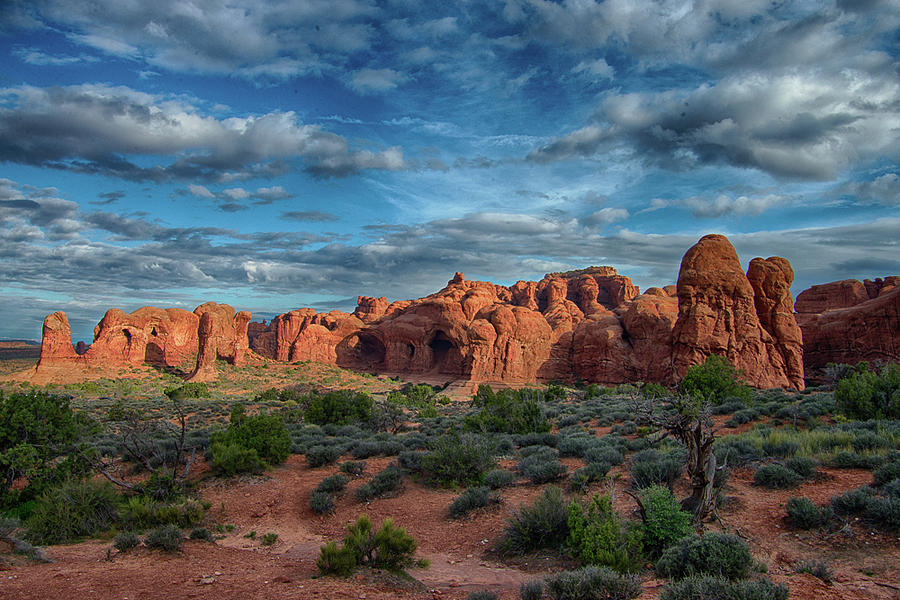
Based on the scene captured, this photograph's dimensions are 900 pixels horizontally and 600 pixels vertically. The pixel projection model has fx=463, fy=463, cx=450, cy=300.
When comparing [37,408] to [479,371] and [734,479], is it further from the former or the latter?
[479,371]

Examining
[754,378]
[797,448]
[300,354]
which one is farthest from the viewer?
[300,354]

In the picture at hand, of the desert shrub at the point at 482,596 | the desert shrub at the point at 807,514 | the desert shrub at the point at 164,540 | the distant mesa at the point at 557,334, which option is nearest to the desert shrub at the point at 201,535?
the desert shrub at the point at 164,540

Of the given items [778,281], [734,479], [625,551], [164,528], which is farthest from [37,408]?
[778,281]

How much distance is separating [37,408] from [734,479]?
1777 centimetres

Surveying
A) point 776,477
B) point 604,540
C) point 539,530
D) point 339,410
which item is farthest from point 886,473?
point 339,410

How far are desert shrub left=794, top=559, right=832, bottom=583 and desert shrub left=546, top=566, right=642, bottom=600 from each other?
2326mm

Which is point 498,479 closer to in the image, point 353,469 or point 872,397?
point 353,469

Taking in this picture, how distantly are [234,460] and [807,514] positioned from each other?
13.7 metres

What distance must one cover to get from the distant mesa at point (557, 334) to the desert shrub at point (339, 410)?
25.5 m

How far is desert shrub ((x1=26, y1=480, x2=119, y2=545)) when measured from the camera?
29.9 ft

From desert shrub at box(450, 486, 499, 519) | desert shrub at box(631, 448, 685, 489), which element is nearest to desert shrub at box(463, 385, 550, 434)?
desert shrub at box(450, 486, 499, 519)

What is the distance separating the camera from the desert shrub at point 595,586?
554cm

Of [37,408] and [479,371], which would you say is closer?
[37,408]

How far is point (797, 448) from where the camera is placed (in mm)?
11016
